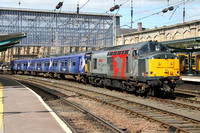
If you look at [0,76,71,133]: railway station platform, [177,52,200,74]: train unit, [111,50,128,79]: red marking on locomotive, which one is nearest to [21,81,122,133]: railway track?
[0,76,71,133]: railway station platform

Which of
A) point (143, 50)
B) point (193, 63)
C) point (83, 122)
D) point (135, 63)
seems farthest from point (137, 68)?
point (193, 63)

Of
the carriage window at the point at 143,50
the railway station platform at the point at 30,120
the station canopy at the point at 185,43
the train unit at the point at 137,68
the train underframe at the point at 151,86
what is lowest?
the railway station platform at the point at 30,120

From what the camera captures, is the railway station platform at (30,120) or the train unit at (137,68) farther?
the train unit at (137,68)

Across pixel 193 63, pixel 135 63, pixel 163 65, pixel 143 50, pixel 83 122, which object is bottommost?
pixel 83 122

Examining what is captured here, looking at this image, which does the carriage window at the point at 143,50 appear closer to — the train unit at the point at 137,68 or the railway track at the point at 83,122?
the train unit at the point at 137,68

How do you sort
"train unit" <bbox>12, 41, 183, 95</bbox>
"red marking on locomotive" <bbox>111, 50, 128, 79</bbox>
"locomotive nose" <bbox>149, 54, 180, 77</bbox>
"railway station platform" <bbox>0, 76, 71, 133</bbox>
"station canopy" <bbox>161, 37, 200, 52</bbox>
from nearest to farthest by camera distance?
"railway station platform" <bbox>0, 76, 71, 133</bbox>
"locomotive nose" <bbox>149, 54, 180, 77</bbox>
"train unit" <bbox>12, 41, 183, 95</bbox>
"red marking on locomotive" <bbox>111, 50, 128, 79</bbox>
"station canopy" <bbox>161, 37, 200, 52</bbox>

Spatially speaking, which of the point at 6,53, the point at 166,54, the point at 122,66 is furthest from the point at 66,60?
the point at 6,53

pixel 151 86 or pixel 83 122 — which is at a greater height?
pixel 151 86

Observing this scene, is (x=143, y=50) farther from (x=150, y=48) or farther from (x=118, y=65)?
(x=118, y=65)

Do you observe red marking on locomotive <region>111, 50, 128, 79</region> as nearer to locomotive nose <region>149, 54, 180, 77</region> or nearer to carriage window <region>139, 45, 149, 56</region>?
carriage window <region>139, 45, 149, 56</region>

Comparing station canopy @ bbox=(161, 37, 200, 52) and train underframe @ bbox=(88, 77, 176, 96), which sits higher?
station canopy @ bbox=(161, 37, 200, 52)

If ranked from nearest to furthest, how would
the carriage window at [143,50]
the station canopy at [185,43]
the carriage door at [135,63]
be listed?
the carriage window at [143,50]
the carriage door at [135,63]
the station canopy at [185,43]

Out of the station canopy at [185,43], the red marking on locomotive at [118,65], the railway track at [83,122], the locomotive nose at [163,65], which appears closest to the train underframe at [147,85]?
the locomotive nose at [163,65]

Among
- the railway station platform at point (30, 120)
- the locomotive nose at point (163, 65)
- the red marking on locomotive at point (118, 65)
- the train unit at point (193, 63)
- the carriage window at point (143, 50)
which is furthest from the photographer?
the train unit at point (193, 63)
